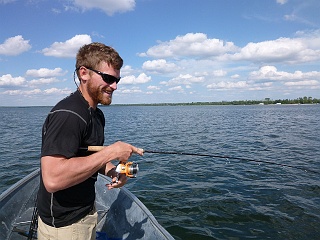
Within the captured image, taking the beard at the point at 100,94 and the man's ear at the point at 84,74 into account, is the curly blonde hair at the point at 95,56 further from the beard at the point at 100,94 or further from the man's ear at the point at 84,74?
the beard at the point at 100,94

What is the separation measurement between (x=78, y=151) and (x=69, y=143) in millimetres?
281

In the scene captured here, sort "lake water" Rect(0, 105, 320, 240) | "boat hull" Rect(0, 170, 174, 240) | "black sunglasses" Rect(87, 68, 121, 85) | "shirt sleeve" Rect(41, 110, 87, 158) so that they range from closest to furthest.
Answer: "shirt sleeve" Rect(41, 110, 87, 158), "black sunglasses" Rect(87, 68, 121, 85), "boat hull" Rect(0, 170, 174, 240), "lake water" Rect(0, 105, 320, 240)

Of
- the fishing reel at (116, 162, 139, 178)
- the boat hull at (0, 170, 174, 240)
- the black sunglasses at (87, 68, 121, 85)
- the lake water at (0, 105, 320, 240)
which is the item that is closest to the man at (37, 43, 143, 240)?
the black sunglasses at (87, 68, 121, 85)

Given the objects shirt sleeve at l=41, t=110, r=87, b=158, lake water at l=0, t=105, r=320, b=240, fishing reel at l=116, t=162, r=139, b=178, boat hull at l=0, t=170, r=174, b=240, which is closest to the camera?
shirt sleeve at l=41, t=110, r=87, b=158

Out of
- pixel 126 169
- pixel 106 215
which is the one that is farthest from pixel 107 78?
pixel 106 215

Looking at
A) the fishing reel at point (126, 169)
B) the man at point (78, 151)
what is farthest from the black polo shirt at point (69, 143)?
the fishing reel at point (126, 169)

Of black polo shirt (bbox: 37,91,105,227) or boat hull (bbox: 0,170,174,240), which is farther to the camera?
boat hull (bbox: 0,170,174,240)

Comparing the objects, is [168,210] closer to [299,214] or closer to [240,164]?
[299,214]

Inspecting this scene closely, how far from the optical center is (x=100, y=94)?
313 cm

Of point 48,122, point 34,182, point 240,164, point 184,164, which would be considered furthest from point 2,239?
point 240,164

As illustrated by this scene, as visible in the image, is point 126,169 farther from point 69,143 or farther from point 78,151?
point 69,143

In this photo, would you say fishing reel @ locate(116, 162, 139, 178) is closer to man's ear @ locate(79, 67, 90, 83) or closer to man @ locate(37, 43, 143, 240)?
man @ locate(37, 43, 143, 240)

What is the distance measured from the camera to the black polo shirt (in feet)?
Answer: 8.39

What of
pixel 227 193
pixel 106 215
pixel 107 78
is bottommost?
pixel 227 193
